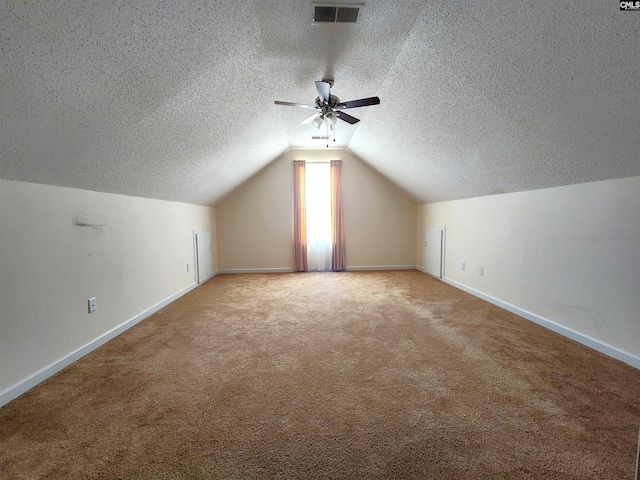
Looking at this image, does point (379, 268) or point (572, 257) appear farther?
point (379, 268)

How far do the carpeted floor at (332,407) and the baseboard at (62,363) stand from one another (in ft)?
0.25

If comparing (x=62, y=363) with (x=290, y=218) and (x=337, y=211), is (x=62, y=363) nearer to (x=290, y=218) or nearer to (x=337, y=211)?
(x=290, y=218)

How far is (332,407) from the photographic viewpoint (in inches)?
63.4

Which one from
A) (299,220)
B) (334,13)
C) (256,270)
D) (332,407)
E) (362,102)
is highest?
(334,13)

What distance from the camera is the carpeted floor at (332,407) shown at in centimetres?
124

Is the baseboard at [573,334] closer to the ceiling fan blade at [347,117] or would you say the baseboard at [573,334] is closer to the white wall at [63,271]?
the ceiling fan blade at [347,117]

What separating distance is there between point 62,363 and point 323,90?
112 inches

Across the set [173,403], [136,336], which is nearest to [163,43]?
[173,403]

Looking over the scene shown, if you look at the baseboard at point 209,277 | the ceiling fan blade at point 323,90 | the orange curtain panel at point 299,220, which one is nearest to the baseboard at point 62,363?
the baseboard at point 209,277

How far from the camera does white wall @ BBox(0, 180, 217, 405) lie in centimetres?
172

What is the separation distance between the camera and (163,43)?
1.67 metres

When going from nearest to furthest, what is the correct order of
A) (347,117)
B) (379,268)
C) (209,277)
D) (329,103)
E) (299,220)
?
(329,103)
(347,117)
(209,277)
(299,220)
(379,268)

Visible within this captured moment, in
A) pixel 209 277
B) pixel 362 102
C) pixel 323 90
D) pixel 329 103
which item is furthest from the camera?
pixel 209 277

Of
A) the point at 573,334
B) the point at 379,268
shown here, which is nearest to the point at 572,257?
the point at 573,334
